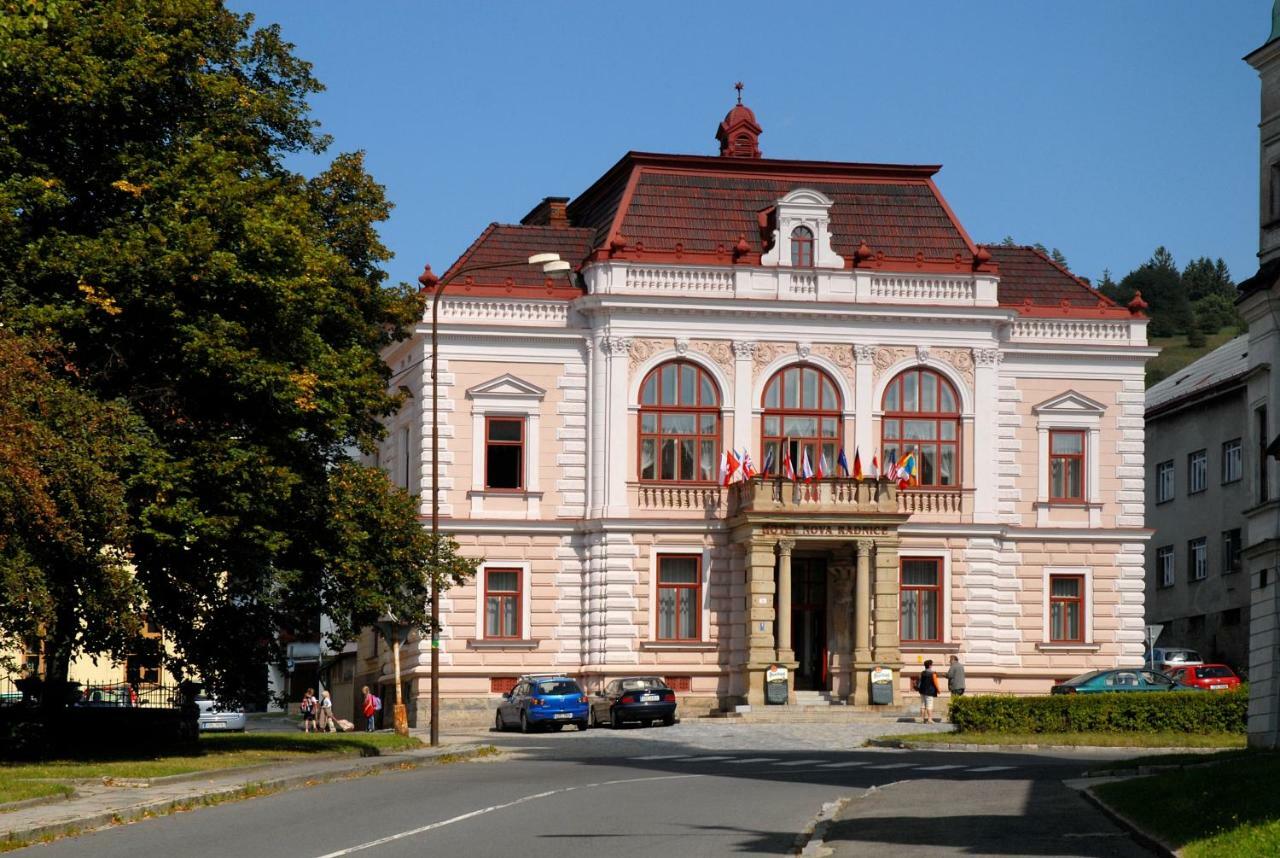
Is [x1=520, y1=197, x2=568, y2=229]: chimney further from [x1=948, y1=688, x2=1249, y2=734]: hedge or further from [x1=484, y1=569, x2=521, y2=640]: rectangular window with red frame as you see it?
[x1=948, y1=688, x2=1249, y2=734]: hedge

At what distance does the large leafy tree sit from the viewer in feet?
113

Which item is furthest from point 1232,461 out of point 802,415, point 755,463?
point 755,463

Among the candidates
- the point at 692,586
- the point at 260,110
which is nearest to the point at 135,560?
the point at 260,110

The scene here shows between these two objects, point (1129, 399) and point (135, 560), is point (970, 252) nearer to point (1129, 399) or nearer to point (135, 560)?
point (1129, 399)

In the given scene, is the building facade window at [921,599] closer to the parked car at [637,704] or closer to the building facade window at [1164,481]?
the parked car at [637,704]

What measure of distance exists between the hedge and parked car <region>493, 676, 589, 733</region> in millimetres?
12042

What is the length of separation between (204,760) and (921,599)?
31364 millimetres

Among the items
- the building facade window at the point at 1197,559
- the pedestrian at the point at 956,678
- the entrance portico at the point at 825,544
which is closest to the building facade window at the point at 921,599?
the entrance portico at the point at 825,544

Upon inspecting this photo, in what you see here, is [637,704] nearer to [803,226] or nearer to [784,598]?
[784,598]

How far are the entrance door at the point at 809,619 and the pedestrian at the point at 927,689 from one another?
4718 millimetres

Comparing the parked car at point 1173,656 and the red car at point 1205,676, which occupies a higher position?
the parked car at point 1173,656

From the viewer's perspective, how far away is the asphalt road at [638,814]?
69.3 ft

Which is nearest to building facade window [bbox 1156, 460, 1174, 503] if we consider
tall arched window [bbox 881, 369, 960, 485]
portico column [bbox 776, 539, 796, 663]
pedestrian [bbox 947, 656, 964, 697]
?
tall arched window [bbox 881, 369, 960, 485]

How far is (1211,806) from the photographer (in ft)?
71.6
